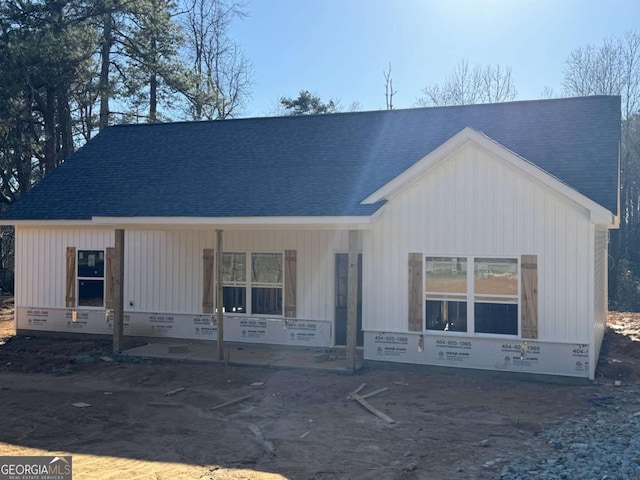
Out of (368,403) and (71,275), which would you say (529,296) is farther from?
(71,275)

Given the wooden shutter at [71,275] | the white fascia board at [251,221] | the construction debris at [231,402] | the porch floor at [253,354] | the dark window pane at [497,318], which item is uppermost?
the white fascia board at [251,221]

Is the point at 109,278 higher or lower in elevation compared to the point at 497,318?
higher

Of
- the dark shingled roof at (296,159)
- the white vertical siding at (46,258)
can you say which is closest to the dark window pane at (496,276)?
the dark shingled roof at (296,159)

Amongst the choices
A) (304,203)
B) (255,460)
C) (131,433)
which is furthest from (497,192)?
(131,433)

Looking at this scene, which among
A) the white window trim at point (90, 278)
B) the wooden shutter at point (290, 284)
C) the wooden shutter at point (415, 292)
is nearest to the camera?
the wooden shutter at point (415, 292)

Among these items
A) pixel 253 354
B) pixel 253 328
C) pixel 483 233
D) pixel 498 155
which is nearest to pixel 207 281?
pixel 253 328

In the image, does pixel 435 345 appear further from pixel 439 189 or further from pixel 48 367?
pixel 48 367

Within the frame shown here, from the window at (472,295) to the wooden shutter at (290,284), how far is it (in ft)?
11.1

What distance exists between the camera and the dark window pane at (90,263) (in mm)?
15414

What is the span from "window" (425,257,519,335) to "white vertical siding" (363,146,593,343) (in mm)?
240

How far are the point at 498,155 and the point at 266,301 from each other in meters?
6.20

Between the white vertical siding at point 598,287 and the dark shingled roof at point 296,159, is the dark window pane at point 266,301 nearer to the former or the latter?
the dark shingled roof at point 296,159

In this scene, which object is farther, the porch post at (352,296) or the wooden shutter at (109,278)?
the wooden shutter at (109,278)

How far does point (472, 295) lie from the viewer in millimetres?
11016
